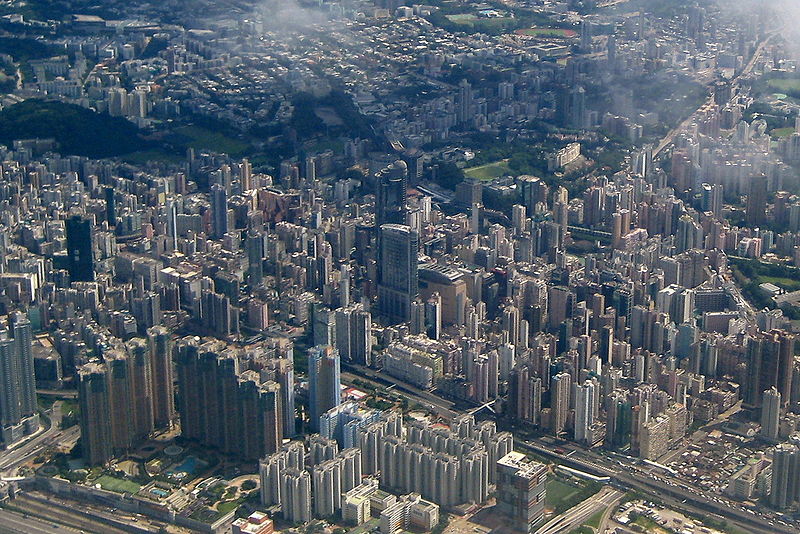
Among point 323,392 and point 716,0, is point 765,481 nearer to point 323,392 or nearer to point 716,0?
point 323,392

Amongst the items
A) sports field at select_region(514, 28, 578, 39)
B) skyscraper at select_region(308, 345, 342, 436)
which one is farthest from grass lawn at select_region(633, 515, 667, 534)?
sports field at select_region(514, 28, 578, 39)

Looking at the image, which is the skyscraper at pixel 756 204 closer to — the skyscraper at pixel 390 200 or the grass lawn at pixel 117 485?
the skyscraper at pixel 390 200

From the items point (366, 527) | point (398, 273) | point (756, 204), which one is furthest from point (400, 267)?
point (756, 204)

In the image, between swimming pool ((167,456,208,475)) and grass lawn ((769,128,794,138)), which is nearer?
swimming pool ((167,456,208,475))

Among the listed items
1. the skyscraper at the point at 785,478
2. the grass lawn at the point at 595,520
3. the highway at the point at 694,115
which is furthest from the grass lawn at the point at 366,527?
the highway at the point at 694,115

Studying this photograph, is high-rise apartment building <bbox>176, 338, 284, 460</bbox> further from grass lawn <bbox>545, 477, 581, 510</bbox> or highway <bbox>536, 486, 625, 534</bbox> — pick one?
highway <bbox>536, 486, 625, 534</bbox>

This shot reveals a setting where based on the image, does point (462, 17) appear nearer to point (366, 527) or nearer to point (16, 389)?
point (16, 389)
